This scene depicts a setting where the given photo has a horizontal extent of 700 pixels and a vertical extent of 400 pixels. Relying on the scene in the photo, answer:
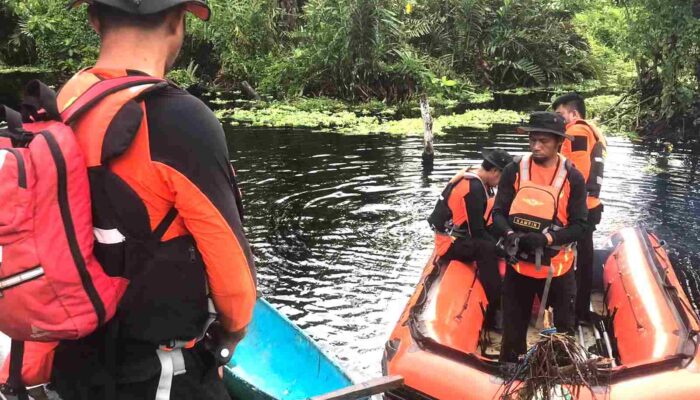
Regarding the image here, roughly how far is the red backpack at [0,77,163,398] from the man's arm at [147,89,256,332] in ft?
0.42

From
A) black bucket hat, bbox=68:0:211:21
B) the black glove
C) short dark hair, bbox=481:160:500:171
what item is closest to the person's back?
black bucket hat, bbox=68:0:211:21

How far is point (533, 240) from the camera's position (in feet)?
13.3

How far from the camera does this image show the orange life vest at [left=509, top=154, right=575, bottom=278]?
4082 millimetres

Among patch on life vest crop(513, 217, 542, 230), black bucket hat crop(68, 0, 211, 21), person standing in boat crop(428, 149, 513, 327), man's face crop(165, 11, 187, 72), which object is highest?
black bucket hat crop(68, 0, 211, 21)

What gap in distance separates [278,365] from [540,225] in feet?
6.34

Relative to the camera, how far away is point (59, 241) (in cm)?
157

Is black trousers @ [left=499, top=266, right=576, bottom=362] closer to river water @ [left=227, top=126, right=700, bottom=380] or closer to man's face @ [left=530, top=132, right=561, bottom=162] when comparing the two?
man's face @ [left=530, top=132, right=561, bottom=162]

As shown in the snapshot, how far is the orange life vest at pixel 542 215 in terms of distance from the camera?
13.4 feet

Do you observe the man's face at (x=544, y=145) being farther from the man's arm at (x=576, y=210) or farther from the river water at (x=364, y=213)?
the river water at (x=364, y=213)

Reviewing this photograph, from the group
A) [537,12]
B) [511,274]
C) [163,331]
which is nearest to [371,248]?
Result: [511,274]

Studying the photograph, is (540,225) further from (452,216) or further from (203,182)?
(203,182)

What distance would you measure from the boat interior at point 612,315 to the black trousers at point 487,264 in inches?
3.0

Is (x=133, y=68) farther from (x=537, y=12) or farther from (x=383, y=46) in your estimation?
(x=537, y=12)

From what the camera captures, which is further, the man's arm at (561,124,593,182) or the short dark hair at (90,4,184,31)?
the man's arm at (561,124,593,182)
